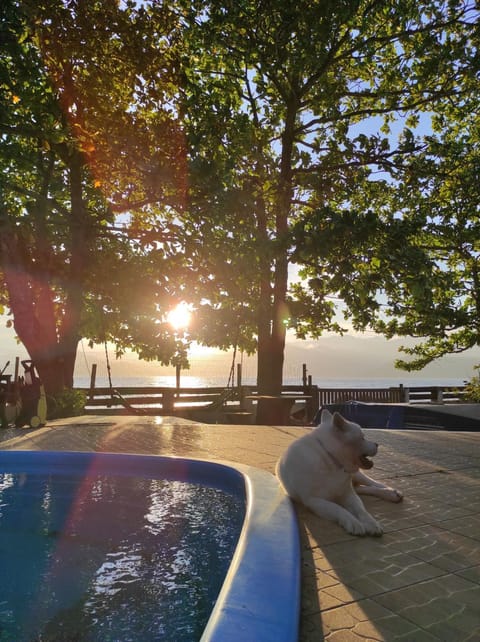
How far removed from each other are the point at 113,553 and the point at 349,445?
2.15 meters

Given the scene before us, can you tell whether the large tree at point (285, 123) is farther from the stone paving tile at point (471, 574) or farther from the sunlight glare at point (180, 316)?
the stone paving tile at point (471, 574)

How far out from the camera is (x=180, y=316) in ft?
53.4

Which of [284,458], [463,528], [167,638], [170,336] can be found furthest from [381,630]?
[170,336]

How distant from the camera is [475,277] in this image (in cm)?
1677

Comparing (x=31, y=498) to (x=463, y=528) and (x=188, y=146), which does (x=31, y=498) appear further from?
(x=188, y=146)

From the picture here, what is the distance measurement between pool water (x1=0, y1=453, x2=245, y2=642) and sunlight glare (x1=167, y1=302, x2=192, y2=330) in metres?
9.76

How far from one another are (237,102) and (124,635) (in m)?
16.5

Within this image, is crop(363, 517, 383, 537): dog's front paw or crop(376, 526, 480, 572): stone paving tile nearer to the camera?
crop(376, 526, 480, 572): stone paving tile

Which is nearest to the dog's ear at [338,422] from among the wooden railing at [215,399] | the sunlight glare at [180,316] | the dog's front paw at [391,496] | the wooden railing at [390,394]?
the dog's front paw at [391,496]

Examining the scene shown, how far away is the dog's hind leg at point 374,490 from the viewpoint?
412 centimetres

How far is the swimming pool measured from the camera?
1.89 m

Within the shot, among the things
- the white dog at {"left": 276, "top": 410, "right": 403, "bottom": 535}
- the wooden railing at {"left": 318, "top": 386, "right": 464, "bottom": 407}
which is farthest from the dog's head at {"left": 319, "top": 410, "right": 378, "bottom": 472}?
the wooden railing at {"left": 318, "top": 386, "right": 464, "bottom": 407}

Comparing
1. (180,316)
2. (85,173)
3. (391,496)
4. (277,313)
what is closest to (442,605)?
A: (391,496)

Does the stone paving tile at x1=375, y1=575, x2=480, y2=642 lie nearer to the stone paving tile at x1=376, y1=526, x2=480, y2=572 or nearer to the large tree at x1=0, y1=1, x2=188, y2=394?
the stone paving tile at x1=376, y1=526, x2=480, y2=572
